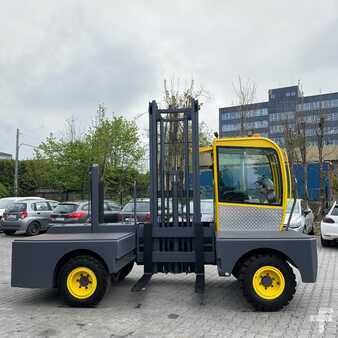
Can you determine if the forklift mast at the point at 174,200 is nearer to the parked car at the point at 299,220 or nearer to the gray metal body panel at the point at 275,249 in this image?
the gray metal body panel at the point at 275,249

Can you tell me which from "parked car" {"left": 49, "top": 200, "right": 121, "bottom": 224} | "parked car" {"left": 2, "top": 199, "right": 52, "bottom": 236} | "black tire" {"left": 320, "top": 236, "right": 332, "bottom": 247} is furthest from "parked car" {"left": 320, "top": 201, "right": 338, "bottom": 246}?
"parked car" {"left": 2, "top": 199, "right": 52, "bottom": 236}

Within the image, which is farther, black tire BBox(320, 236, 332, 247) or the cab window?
black tire BBox(320, 236, 332, 247)

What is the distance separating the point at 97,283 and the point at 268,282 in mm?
2530

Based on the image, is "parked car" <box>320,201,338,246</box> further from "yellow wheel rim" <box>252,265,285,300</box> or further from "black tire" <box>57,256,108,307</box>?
"black tire" <box>57,256,108,307</box>

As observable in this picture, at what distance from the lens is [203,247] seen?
22.6ft

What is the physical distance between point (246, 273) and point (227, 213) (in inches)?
42.9

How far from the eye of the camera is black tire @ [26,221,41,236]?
56.4 feet

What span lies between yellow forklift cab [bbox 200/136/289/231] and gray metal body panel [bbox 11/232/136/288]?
5.92 ft

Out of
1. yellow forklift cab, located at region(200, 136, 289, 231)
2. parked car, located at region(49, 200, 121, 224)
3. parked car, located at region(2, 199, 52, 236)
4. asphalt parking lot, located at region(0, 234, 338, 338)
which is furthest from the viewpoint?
parked car, located at region(2, 199, 52, 236)

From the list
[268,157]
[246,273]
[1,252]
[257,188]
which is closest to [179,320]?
[246,273]

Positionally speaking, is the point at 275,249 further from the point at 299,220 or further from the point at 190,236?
the point at 299,220

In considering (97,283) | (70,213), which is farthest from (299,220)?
(97,283)

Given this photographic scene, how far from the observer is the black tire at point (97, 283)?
6379mm

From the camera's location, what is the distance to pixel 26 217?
56.2 ft
